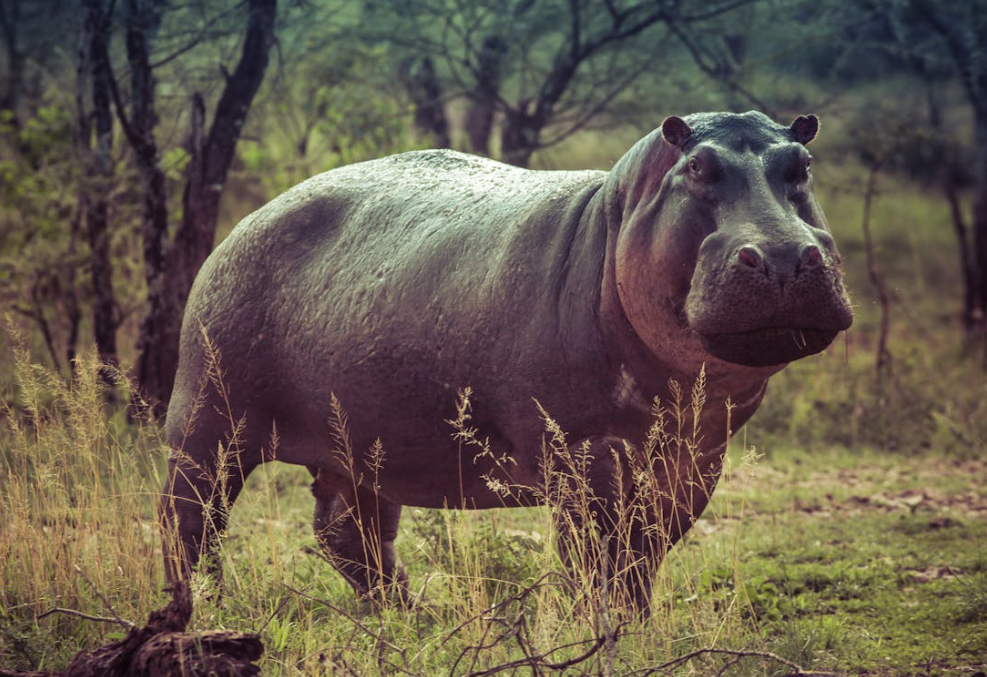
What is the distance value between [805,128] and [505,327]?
1.05 meters

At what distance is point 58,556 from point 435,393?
1434 millimetres

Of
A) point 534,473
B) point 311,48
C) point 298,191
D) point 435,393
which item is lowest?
point 534,473

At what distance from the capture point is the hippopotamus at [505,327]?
9.91 ft

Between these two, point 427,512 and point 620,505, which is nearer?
point 620,505

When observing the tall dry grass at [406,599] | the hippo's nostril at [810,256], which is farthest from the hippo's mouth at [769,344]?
the tall dry grass at [406,599]

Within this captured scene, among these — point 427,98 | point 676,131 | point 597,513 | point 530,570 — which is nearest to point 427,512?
point 530,570

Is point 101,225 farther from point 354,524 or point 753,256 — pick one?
point 753,256

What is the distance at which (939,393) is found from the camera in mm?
8734

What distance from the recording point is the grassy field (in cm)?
351

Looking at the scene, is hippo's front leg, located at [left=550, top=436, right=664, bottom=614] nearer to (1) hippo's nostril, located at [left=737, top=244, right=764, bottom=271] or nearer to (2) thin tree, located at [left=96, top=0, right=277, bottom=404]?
(1) hippo's nostril, located at [left=737, top=244, right=764, bottom=271]

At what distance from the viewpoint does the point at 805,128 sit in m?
3.27

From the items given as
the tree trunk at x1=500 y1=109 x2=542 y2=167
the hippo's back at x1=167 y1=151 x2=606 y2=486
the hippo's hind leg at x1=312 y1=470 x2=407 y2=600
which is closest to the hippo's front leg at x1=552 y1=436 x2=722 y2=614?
the hippo's back at x1=167 y1=151 x2=606 y2=486

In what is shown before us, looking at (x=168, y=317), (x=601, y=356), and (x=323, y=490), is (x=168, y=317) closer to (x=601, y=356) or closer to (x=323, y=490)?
(x=323, y=490)

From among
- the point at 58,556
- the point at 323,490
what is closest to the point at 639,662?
the point at 323,490
